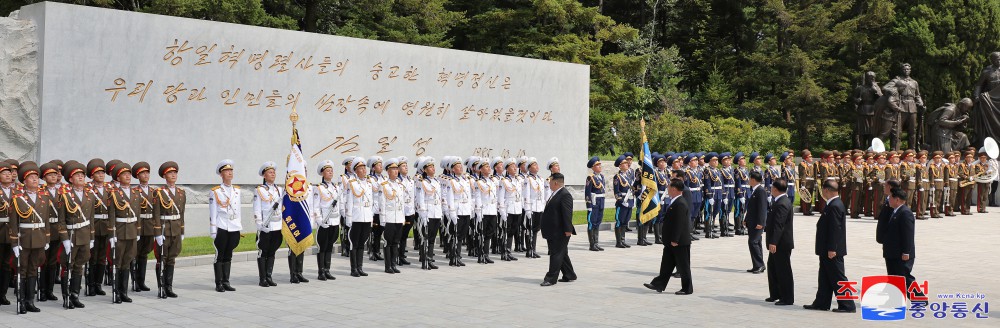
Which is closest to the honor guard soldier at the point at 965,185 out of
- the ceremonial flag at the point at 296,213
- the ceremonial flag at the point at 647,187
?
the ceremonial flag at the point at 647,187

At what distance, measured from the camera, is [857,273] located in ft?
41.9

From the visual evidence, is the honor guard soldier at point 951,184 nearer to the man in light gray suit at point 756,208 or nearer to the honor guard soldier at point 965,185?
the honor guard soldier at point 965,185

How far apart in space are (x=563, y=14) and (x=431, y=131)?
1629 cm

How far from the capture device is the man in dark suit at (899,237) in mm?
9680

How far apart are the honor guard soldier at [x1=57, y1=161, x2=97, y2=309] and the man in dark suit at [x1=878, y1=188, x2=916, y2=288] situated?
8436mm

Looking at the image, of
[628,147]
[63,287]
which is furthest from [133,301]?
[628,147]

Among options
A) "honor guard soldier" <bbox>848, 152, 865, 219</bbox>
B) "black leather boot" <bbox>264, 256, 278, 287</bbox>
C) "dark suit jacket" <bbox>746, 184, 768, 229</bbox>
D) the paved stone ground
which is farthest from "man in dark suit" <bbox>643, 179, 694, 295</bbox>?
"honor guard soldier" <bbox>848, 152, 865, 219</bbox>

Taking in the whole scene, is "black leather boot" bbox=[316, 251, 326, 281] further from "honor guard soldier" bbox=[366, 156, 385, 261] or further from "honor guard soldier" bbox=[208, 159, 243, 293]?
"honor guard soldier" bbox=[208, 159, 243, 293]

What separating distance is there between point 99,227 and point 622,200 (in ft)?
29.0

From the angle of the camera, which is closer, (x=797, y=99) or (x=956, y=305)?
(x=956, y=305)

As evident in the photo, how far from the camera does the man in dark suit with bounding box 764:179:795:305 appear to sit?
33.1 feet

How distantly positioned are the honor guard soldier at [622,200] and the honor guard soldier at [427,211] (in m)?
3.87

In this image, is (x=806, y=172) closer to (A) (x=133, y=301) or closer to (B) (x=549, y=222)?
(B) (x=549, y=222)

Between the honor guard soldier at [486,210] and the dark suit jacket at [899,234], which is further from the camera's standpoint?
the honor guard soldier at [486,210]
